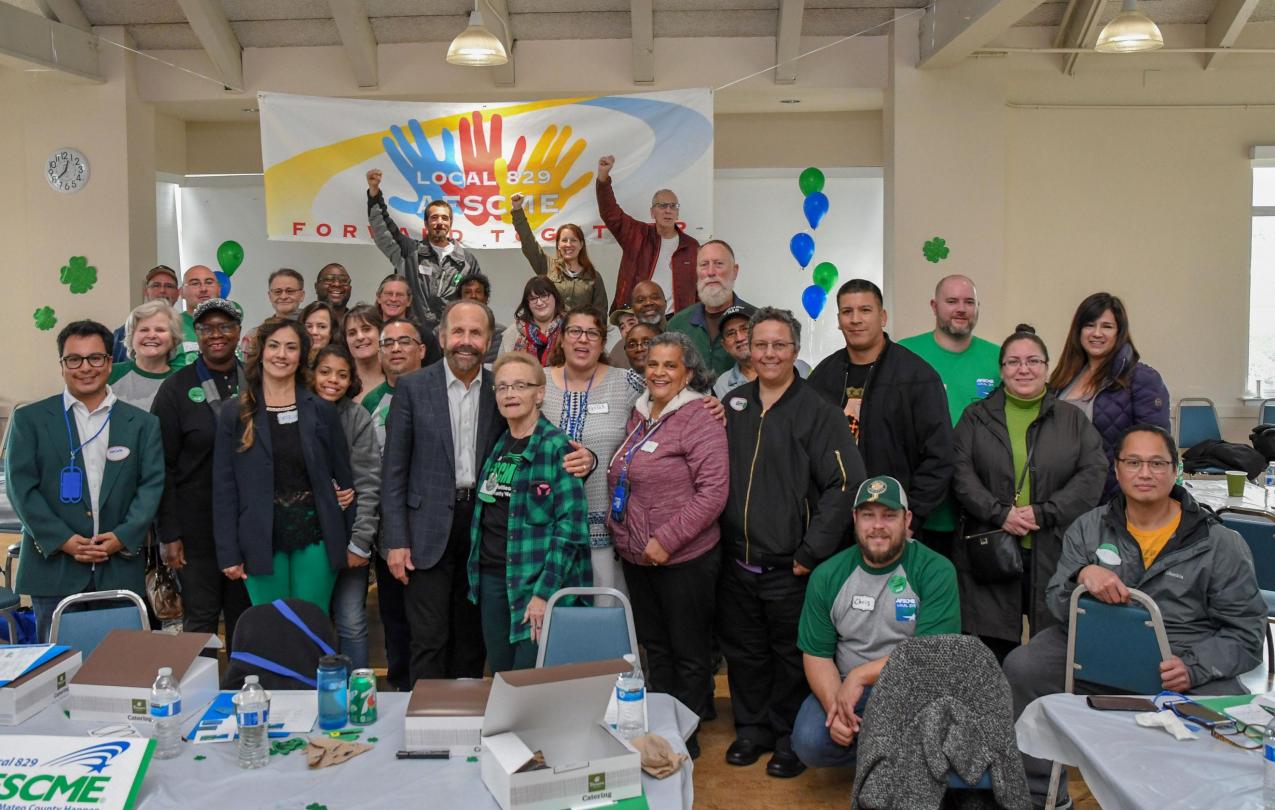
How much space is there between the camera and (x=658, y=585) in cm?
384

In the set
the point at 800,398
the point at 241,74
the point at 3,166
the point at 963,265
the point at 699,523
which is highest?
the point at 241,74

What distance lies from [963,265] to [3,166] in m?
7.40

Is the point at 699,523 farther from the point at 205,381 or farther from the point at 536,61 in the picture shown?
the point at 536,61

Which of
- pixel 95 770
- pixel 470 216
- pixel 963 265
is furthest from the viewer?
pixel 963 265

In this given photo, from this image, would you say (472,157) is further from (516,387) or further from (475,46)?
(516,387)

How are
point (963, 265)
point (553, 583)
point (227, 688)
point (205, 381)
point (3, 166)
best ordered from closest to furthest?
point (227, 688) < point (553, 583) < point (205, 381) < point (963, 265) < point (3, 166)

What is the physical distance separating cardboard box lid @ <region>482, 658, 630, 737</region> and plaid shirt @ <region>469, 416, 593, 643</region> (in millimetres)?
1242

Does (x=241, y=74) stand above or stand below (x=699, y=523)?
above

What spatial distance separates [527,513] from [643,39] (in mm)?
4942

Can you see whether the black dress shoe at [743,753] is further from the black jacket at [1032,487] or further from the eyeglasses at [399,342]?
the eyeglasses at [399,342]

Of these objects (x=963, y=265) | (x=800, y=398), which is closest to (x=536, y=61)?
(x=963, y=265)

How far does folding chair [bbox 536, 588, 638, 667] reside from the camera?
10.3 ft

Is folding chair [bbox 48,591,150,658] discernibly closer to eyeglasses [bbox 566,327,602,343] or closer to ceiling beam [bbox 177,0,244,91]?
eyeglasses [bbox 566,327,602,343]

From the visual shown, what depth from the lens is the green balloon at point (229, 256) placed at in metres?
8.57
